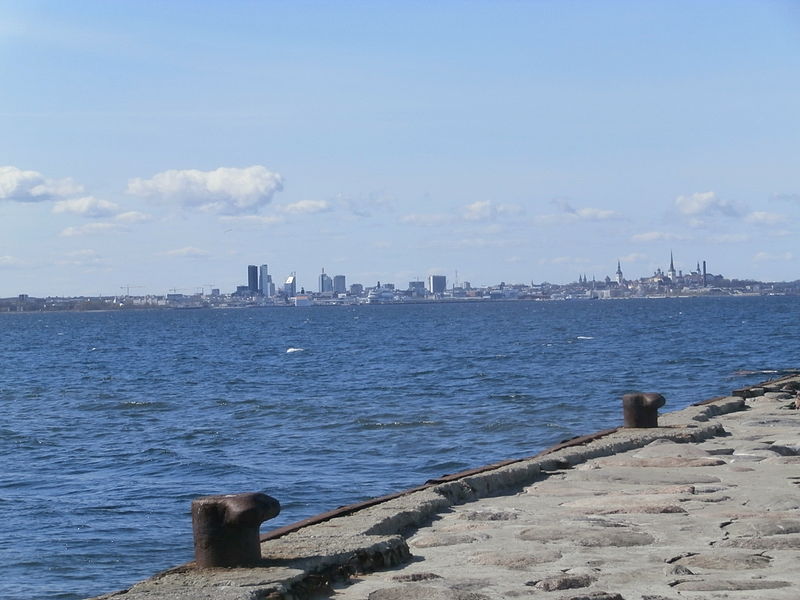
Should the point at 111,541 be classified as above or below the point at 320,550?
below

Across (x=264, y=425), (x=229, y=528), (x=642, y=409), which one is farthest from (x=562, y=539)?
(x=264, y=425)

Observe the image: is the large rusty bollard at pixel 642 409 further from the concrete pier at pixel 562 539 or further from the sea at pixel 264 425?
the sea at pixel 264 425

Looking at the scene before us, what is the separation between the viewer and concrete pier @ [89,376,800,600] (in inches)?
203

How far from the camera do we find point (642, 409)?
1082 cm

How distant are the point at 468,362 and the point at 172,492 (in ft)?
106

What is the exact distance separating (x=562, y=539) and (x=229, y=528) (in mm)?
1867

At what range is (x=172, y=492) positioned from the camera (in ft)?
53.5

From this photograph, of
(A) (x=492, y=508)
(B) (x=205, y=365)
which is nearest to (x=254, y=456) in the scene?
(A) (x=492, y=508)

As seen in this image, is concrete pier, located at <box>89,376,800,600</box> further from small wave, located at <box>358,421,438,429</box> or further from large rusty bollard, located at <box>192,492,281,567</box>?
small wave, located at <box>358,421,438,429</box>

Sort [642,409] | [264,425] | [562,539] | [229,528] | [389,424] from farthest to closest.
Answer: [264,425]
[389,424]
[642,409]
[562,539]
[229,528]

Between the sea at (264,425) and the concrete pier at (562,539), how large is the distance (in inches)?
186

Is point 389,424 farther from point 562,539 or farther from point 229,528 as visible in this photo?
point 229,528

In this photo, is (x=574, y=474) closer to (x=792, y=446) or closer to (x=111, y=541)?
(x=792, y=446)

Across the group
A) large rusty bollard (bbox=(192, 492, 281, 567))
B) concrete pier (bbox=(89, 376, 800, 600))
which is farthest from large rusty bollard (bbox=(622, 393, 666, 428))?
large rusty bollard (bbox=(192, 492, 281, 567))
